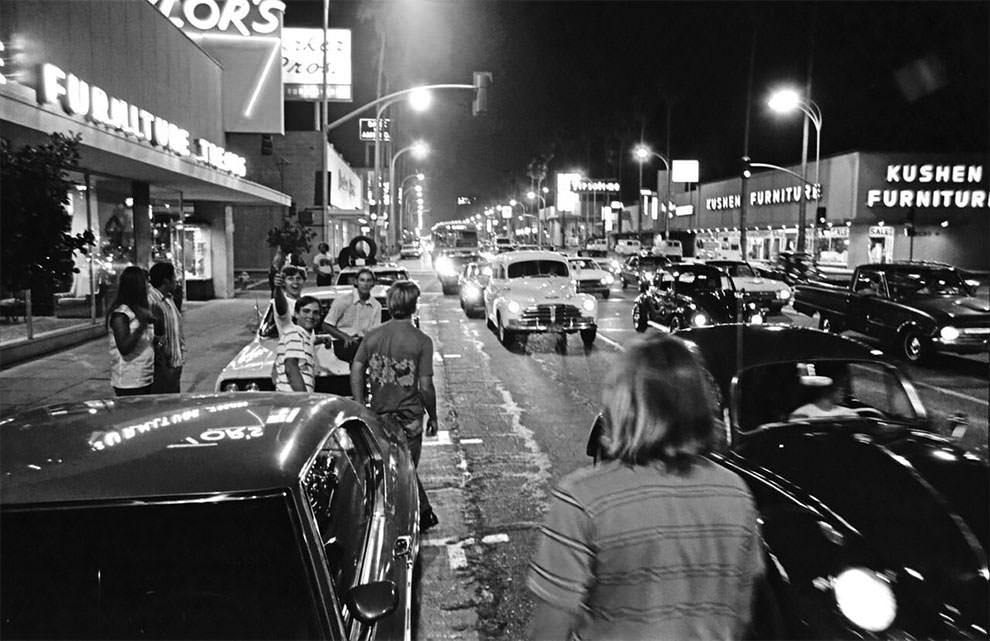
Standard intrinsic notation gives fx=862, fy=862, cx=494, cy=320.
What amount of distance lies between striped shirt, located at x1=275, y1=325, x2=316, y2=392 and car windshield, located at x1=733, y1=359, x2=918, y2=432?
11.3 ft

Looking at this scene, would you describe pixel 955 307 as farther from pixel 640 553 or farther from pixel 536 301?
pixel 640 553

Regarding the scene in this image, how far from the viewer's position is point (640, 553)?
7.20ft

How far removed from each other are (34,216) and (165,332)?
150 cm

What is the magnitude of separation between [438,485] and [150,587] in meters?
5.01

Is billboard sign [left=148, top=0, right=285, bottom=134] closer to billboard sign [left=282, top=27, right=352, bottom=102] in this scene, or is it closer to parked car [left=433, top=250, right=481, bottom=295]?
parked car [left=433, top=250, right=481, bottom=295]

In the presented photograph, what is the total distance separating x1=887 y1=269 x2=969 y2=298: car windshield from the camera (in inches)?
633

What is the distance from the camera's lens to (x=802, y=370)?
18.3 feet

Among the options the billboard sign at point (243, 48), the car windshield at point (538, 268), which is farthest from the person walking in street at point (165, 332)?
the billboard sign at point (243, 48)

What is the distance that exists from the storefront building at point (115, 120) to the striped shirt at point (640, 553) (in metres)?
7.90

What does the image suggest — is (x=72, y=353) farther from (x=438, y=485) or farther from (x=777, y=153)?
(x=777, y=153)

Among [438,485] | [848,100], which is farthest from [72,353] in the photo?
[848,100]

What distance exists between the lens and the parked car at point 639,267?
33.8 m

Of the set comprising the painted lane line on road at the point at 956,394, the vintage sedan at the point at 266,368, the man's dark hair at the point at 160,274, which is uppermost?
the man's dark hair at the point at 160,274

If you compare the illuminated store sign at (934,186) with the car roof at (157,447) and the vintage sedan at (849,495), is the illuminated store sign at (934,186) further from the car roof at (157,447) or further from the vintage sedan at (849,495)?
the car roof at (157,447)
